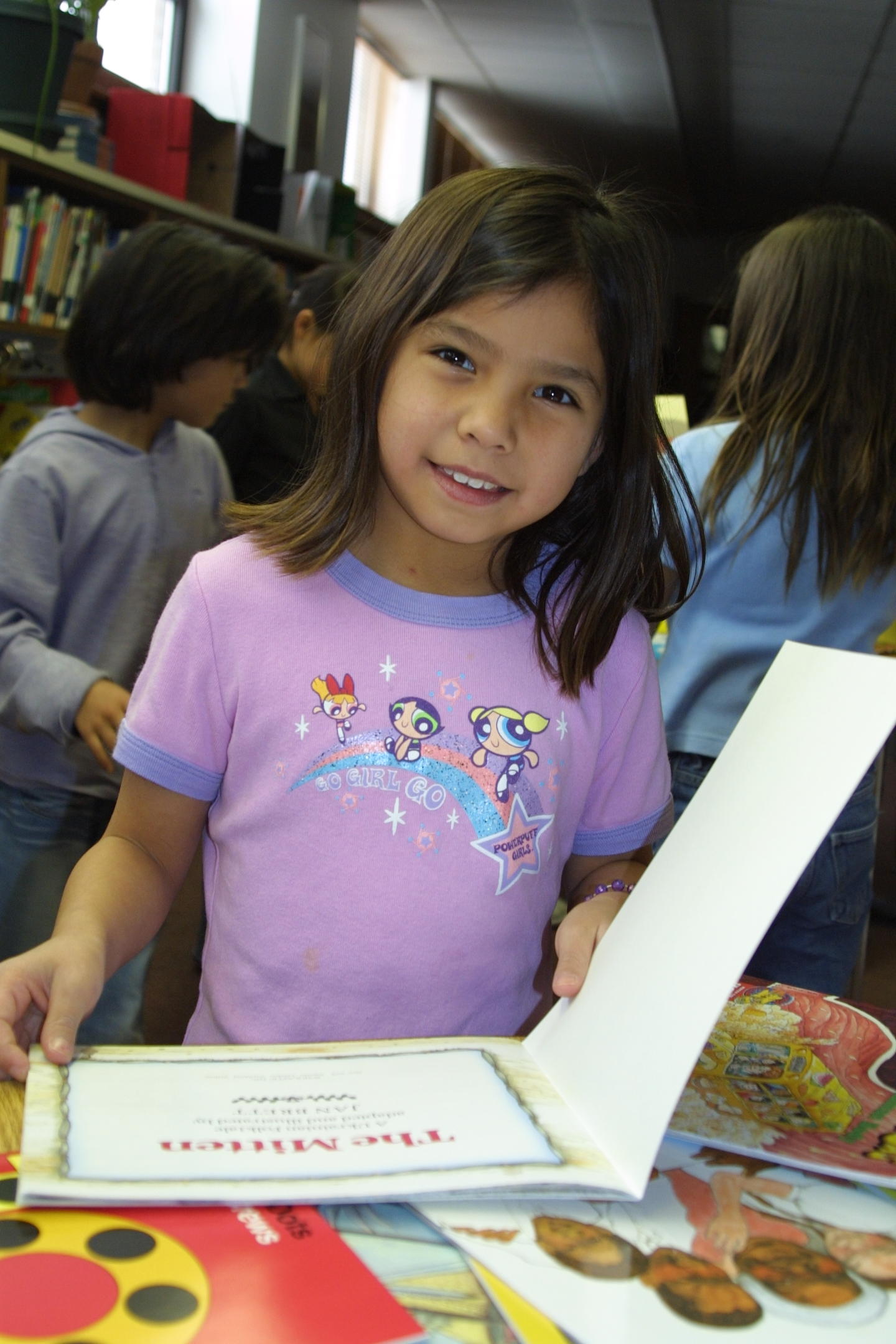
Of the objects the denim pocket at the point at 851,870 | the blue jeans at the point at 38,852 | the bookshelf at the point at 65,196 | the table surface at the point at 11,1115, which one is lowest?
the blue jeans at the point at 38,852

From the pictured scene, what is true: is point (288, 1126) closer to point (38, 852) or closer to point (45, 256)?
point (38, 852)

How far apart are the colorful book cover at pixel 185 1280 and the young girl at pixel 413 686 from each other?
313 mm

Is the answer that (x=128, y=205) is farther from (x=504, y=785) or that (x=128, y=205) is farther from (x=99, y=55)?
(x=504, y=785)

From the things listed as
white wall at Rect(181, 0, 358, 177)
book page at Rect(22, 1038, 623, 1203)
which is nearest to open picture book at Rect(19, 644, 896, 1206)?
book page at Rect(22, 1038, 623, 1203)

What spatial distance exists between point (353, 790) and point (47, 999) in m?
0.27

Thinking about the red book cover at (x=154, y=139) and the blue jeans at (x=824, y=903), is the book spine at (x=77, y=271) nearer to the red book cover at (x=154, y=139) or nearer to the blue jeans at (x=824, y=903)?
the red book cover at (x=154, y=139)

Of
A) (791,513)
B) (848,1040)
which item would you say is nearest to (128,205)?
(791,513)

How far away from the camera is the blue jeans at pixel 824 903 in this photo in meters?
1.42

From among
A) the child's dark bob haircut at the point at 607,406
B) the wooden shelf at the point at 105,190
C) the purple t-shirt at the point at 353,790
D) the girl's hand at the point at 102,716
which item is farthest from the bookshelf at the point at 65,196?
the purple t-shirt at the point at 353,790

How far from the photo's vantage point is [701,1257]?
1.66 ft

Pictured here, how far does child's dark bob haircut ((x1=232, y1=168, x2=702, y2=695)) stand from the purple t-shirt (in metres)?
0.05

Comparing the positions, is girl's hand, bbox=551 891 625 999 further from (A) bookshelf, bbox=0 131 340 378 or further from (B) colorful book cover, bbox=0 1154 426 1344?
(A) bookshelf, bbox=0 131 340 378

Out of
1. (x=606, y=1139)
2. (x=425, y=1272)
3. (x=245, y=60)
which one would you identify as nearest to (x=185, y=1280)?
(x=425, y=1272)

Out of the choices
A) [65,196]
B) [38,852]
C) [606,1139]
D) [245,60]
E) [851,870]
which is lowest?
[38,852]
